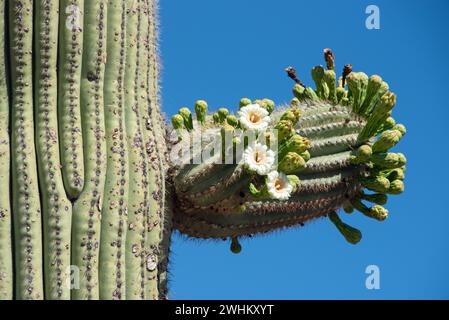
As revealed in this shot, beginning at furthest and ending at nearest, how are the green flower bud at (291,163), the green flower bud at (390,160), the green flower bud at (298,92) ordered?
1. the green flower bud at (298,92)
2. the green flower bud at (390,160)
3. the green flower bud at (291,163)

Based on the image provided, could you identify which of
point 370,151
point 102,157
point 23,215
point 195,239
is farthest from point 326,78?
point 23,215

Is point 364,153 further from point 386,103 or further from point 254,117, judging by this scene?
point 254,117

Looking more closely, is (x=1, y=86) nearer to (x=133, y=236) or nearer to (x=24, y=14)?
(x=24, y=14)

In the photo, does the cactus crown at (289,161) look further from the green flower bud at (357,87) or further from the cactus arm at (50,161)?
the cactus arm at (50,161)

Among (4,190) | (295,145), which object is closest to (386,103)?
(295,145)

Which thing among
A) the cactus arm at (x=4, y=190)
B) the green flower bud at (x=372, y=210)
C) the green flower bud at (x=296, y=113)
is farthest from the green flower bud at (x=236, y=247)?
the cactus arm at (x=4, y=190)

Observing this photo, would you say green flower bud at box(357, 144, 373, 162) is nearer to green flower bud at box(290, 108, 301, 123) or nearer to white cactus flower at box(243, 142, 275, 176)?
green flower bud at box(290, 108, 301, 123)
